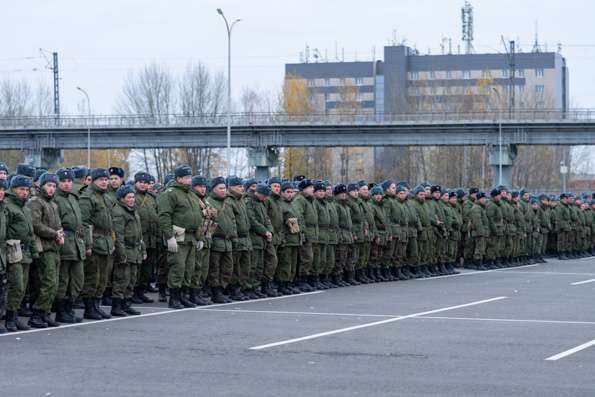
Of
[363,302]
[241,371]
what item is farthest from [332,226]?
[241,371]

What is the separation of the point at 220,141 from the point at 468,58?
71.9 m

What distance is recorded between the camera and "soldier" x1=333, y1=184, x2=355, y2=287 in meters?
24.2

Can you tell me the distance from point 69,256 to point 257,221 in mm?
5447

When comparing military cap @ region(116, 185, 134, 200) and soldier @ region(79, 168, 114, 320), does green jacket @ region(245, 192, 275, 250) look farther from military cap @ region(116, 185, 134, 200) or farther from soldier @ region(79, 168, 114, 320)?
soldier @ region(79, 168, 114, 320)

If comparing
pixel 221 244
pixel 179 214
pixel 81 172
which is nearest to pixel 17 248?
A: pixel 179 214

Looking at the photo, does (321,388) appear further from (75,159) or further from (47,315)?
(75,159)

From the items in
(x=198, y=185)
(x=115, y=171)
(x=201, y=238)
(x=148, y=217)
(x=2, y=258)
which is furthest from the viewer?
(x=148, y=217)

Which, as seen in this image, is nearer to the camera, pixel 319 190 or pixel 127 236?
pixel 127 236

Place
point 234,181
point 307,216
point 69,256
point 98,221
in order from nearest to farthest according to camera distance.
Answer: point 69,256
point 98,221
point 234,181
point 307,216

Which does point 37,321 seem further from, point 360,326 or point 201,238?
point 360,326

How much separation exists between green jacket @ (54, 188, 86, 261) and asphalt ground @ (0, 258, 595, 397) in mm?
959

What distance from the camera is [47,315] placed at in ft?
51.8

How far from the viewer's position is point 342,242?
24.1m

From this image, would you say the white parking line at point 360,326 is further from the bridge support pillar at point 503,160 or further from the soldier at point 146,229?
the bridge support pillar at point 503,160
